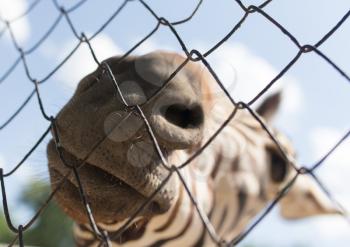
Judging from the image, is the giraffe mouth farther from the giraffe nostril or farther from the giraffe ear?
the giraffe ear

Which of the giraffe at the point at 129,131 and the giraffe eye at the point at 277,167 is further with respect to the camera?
the giraffe eye at the point at 277,167

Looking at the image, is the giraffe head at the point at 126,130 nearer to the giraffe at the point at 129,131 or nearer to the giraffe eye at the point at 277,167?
the giraffe at the point at 129,131

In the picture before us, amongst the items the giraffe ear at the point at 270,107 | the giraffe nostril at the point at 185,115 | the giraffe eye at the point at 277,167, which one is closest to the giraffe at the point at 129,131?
the giraffe nostril at the point at 185,115

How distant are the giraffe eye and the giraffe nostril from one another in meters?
1.93

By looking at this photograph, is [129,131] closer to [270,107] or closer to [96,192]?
[96,192]

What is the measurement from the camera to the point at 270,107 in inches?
157

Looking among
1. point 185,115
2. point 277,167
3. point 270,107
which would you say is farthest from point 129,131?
point 270,107

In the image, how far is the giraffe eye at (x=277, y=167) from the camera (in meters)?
3.28

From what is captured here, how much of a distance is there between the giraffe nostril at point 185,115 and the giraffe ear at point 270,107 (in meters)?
2.56

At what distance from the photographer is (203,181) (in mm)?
2488

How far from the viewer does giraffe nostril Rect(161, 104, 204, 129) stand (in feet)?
4.50

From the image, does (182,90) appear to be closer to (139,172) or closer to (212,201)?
(139,172)

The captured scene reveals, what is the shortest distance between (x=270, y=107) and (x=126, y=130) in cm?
277

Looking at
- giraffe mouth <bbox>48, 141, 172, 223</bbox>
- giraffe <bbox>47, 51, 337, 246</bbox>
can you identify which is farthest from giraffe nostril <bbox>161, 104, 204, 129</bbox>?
giraffe mouth <bbox>48, 141, 172, 223</bbox>
